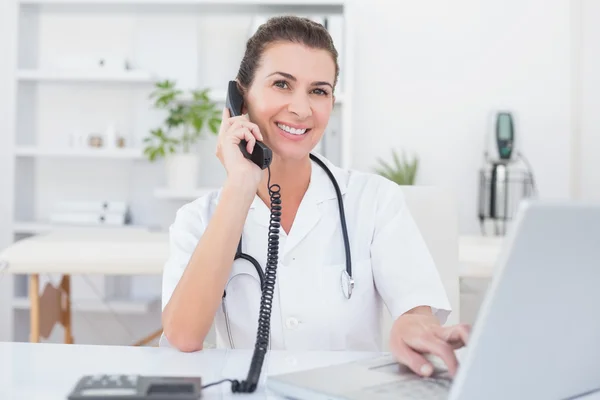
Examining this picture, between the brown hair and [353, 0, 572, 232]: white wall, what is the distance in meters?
2.00

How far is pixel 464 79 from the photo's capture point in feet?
11.2

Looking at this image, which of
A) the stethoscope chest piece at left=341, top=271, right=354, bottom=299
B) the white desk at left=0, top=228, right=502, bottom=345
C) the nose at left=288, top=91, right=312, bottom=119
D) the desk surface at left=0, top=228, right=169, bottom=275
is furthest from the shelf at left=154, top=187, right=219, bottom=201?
the stethoscope chest piece at left=341, top=271, right=354, bottom=299

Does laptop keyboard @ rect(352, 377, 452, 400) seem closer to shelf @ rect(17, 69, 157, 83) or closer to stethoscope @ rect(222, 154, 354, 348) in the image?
stethoscope @ rect(222, 154, 354, 348)

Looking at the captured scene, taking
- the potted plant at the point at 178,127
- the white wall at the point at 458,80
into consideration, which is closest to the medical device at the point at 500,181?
the white wall at the point at 458,80

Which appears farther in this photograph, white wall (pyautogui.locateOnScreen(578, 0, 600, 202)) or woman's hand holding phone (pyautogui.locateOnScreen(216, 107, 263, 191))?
white wall (pyautogui.locateOnScreen(578, 0, 600, 202))

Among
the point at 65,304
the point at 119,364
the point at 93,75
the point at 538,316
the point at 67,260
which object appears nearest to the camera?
the point at 538,316

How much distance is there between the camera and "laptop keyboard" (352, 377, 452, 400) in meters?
0.74

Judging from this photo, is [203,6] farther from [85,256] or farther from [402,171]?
[85,256]

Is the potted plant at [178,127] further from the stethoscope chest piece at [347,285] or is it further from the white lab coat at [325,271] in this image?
the stethoscope chest piece at [347,285]

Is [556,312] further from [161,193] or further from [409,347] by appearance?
[161,193]

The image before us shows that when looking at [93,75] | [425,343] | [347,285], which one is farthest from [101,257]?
[425,343]

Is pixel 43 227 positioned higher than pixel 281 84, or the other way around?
pixel 281 84

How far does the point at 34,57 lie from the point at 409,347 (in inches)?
121

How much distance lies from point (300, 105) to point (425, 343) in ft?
2.23
